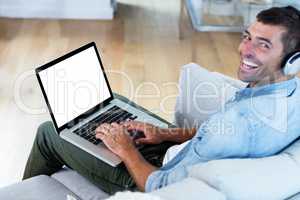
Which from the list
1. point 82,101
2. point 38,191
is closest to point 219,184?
point 38,191

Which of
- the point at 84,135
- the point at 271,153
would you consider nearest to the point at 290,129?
the point at 271,153

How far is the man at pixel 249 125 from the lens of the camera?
1450 mm

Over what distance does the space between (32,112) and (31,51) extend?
813 millimetres

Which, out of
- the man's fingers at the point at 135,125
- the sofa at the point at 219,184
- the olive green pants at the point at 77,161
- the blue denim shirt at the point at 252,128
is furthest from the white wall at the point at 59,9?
the blue denim shirt at the point at 252,128

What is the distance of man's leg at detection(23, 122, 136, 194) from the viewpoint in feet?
5.82

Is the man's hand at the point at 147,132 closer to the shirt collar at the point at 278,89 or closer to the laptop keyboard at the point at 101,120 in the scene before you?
the laptop keyboard at the point at 101,120

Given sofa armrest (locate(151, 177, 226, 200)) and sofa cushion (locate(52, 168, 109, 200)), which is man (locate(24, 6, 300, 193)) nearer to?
sofa cushion (locate(52, 168, 109, 200))

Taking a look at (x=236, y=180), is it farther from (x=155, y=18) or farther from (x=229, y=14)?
(x=155, y=18)

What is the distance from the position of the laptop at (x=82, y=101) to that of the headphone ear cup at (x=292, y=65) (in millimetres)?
606

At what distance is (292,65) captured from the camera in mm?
1484

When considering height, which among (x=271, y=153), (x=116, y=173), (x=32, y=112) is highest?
(x=271, y=153)

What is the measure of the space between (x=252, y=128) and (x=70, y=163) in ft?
2.30

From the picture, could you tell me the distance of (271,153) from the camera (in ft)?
4.83

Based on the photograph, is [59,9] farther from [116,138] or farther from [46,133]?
[116,138]
